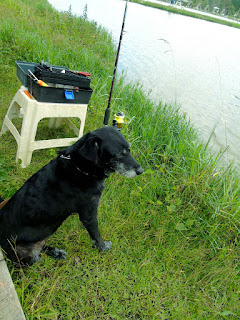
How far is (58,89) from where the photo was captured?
2.79m

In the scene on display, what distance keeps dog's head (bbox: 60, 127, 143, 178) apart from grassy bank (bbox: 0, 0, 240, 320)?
725mm

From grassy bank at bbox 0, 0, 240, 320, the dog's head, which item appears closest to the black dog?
the dog's head

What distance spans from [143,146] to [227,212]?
172cm

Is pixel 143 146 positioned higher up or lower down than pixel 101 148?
lower down

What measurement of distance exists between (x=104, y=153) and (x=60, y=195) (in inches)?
21.6

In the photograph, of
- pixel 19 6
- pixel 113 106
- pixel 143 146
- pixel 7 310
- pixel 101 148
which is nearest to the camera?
pixel 7 310

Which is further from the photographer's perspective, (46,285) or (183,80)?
(183,80)

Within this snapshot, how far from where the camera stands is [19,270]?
76.7 inches

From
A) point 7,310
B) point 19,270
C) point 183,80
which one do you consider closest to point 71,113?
point 19,270

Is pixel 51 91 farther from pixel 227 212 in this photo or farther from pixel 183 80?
pixel 183 80

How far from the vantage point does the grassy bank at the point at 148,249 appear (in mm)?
1992

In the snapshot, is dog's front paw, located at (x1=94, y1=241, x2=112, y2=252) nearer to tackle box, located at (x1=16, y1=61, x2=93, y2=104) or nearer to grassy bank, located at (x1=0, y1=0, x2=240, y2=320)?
grassy bank, located at (x1=0, y1=0, x2=240, y2=320)

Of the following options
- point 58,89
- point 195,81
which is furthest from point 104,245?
point 195,81

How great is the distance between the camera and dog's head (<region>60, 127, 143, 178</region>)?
6.58ft
